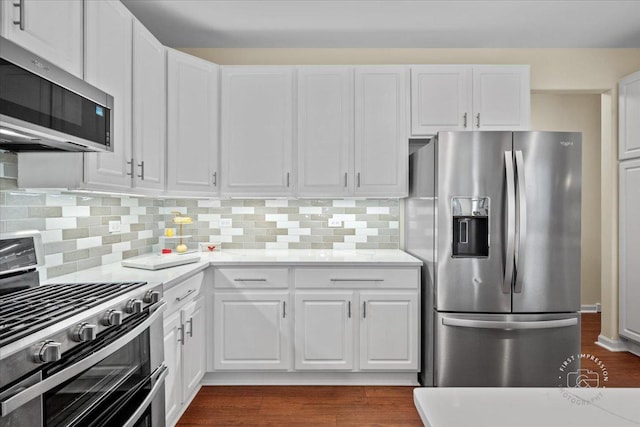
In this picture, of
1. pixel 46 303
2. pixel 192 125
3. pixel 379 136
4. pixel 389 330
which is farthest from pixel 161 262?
pixel 379 136

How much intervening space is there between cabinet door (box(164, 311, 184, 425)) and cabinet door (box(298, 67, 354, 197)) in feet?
4.51

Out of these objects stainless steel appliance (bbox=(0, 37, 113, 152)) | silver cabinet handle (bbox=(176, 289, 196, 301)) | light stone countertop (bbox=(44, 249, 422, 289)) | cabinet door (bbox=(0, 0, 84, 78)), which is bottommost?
silver cabinet handle (bbox=(176, 289, 196, 301))

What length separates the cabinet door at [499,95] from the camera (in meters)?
3.01

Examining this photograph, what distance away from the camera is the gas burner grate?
108 centimetres

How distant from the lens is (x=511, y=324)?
2.34 metres

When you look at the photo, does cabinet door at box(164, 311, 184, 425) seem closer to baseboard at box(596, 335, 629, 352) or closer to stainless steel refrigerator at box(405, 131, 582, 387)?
stainless steel refrigerator at box(405, 131, 582, 387)

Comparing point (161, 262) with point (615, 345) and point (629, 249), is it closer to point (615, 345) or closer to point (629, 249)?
point (629, 249)

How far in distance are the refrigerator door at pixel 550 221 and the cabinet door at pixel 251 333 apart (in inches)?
61.9

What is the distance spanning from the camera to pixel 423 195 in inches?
107

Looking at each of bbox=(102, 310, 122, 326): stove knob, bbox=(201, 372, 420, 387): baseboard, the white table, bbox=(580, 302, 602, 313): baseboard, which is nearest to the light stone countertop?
bbox=(102, 310, 122, 326): stove knob

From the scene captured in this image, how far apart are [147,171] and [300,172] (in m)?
1.12

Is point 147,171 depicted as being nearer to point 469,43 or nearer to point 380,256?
point 380,256

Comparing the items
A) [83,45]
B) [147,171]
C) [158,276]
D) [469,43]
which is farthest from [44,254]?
[469,43]

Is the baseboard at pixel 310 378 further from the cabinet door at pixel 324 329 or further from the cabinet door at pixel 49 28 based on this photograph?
the cabinet door at pixel 49 28
